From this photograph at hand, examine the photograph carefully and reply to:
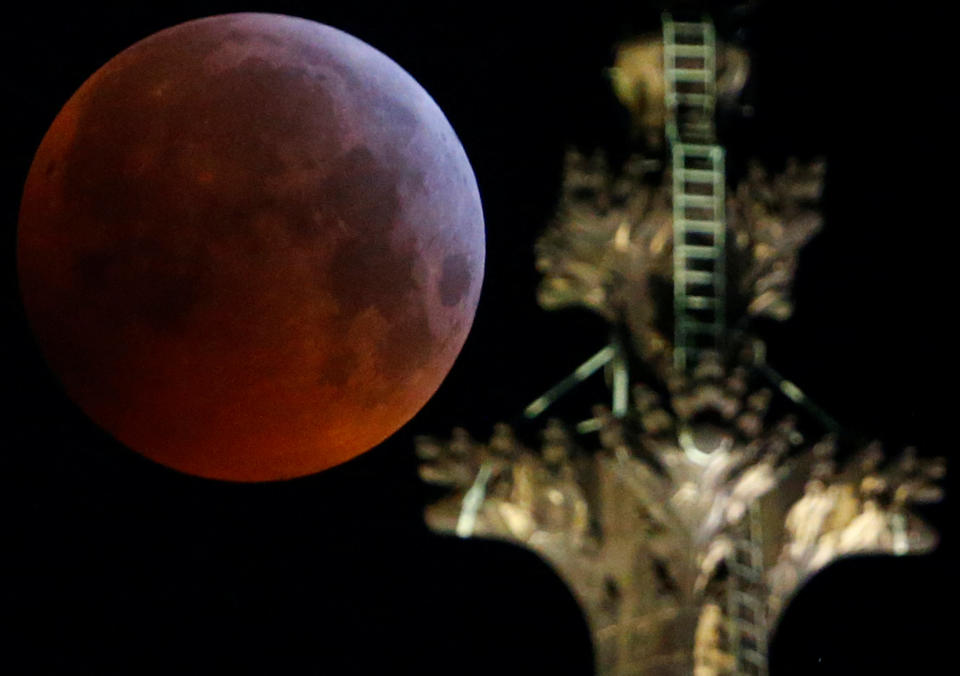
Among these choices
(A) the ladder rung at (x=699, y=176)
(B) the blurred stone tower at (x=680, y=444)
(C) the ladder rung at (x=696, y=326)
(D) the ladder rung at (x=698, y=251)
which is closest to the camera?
(B) the blurred stone tower at (x=680, y=444)

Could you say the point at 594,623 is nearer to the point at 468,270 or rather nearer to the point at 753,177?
the point at 753,177

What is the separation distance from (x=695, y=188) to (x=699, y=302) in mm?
480

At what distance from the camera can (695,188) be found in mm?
6926

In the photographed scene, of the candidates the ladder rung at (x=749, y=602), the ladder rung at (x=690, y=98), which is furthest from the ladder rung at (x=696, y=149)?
the ladder rung at (x=749, y=602)

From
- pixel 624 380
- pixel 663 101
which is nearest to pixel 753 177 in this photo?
pixel 663 101

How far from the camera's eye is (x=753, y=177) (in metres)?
7.04

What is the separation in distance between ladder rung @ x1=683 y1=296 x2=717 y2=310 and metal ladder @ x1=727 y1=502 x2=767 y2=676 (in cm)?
79

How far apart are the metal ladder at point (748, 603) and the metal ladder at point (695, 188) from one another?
2.40 feet

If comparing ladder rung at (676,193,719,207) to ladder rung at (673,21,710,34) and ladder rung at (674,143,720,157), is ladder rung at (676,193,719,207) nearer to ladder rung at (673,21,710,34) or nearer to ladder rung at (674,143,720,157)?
ladder rung at (674,143,720,157)

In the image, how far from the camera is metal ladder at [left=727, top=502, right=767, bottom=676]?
6.41 m

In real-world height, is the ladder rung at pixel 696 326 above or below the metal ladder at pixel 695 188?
below

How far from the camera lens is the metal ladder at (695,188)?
673cm

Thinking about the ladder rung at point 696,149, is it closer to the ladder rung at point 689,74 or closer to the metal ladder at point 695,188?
the metal ladder at point 695,188

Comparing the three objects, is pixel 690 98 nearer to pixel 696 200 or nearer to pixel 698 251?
pixel 696 200
